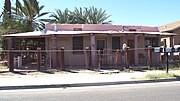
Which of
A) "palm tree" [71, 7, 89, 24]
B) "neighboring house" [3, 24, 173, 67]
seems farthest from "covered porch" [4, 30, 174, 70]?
"palm tree" [71, 7, 89, 24]

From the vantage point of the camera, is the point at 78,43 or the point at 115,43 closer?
the point at 78,43

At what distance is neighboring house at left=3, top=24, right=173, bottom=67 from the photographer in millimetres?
24531

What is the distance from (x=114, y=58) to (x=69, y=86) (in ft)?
37.1

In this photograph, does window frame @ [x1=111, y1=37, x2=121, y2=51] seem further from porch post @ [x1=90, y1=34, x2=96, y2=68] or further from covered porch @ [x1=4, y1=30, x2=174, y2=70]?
porch post @ [x1=90, y1=34, x2=96, y2=68]

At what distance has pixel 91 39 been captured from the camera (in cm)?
2409

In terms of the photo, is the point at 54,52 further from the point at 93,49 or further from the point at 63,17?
the point at 63,17

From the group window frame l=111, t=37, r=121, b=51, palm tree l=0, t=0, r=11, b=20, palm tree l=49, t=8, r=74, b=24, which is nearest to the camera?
window frame l=111, t=37, r=121, b=51

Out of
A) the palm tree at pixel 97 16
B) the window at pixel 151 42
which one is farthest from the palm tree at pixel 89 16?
the window at pixel 151 42

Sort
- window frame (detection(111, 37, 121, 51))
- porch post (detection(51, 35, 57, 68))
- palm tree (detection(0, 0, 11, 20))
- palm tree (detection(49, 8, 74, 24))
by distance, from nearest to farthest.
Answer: porch post (detection(51, 35, 57, 68)) < window frame (detection(111, 37, 121, 51)) < palm tree (detection(0, 0, 11, 20)) < palm tree (detection(49, 8, 74, 24))

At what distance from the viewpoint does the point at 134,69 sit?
2136 cm

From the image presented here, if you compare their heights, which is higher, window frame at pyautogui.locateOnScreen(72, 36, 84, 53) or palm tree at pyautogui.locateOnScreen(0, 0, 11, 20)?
palm tree at pyautogui.locateOnScreen(0, 0, 11, 20)

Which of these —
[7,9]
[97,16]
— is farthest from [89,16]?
[7,9]

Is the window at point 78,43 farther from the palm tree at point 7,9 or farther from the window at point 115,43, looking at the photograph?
the palm tree at point 7,9

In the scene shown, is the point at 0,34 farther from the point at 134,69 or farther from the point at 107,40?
the point at 134,69
